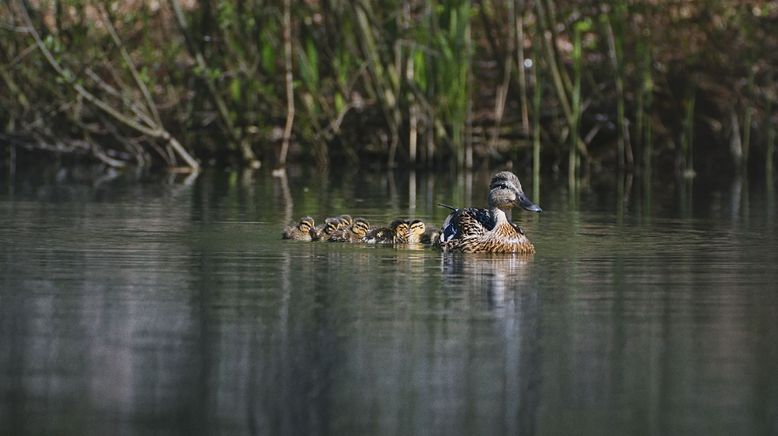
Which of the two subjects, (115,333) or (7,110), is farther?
(7,110)

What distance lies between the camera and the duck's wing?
12.9m

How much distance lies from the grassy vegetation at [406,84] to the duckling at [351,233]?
8.58 m

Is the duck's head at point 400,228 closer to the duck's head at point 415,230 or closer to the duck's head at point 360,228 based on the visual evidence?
the duck's head at point 415,230

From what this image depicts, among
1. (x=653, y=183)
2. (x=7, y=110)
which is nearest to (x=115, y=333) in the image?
(x=653, y=183)

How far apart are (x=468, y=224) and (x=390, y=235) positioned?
2.17 feet

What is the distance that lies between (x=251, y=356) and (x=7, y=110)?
1914 cm

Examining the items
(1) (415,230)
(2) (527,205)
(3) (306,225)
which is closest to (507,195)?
(2) (527,205)

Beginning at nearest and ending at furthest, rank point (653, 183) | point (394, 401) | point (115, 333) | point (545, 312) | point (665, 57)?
1. point (394, 401)
2. point (115, 333)
3. point (545, 312)
4. point (653, 183)
5. point (665, 57)

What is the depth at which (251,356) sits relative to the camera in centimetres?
777

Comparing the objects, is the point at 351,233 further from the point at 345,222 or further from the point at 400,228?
the point at 400,228

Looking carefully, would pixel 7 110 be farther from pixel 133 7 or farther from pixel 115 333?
pixel 115 333

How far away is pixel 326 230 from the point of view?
1359 cm

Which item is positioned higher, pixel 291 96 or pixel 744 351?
Answer: pixel 291 96

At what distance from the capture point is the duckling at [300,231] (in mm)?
13414
